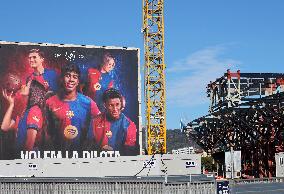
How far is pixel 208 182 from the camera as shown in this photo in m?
20.2

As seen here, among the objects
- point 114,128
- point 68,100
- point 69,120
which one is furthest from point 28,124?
point 114,128

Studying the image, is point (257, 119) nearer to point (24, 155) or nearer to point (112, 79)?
point (112, 79)

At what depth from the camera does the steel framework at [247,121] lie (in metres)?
68.3

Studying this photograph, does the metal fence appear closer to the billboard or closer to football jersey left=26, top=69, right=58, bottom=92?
the billboard

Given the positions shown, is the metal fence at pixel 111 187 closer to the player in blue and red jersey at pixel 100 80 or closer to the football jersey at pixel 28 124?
the football jersey at pixel 28 124

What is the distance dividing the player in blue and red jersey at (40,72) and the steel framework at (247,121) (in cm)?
2501

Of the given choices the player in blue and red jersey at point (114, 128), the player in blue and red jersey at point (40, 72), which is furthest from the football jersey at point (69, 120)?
the player in blue and red jersey at point (40, 72)

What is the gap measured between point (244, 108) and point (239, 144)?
1159cm

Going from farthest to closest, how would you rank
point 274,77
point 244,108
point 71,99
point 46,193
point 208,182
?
point 274,77, point 71,99, point 244,108, point 46,193, point 208,182

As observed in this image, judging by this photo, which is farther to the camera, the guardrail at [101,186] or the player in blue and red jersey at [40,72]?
the player in blue and red jersey at [40,72]

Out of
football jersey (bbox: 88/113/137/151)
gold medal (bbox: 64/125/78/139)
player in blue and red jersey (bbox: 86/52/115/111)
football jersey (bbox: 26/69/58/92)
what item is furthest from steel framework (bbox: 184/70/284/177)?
football jersey (bbox: 26/69/58/92)

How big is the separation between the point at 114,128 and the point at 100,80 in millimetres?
8219

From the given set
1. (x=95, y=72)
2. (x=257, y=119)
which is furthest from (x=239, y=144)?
(x=95, y=72)

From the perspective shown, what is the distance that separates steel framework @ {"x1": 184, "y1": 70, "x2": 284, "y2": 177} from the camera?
68.3 m
